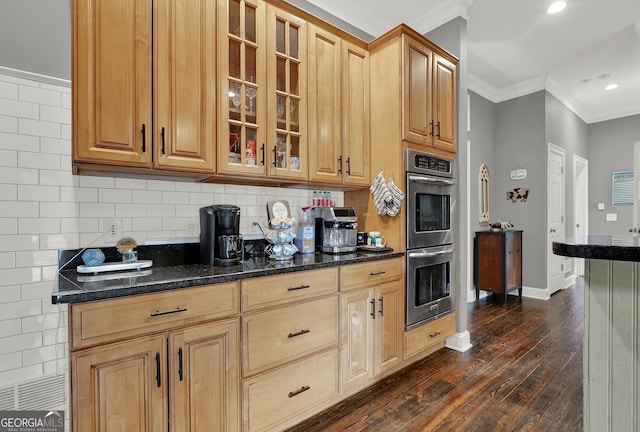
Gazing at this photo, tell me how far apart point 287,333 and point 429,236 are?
1.44 metres

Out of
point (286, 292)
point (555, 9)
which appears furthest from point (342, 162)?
point (555, 9)

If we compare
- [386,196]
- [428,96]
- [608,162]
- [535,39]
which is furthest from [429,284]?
[608,162]

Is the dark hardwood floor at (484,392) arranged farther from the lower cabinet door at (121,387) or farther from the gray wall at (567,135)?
the gray wall at (567,135)

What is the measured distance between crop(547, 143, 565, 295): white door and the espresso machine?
11.8 ft

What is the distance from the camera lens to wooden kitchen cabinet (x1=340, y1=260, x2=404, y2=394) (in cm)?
200

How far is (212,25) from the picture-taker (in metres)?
1.78

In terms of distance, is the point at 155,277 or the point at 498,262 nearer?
the point at 155,277

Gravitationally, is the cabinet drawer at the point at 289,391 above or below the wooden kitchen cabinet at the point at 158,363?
below

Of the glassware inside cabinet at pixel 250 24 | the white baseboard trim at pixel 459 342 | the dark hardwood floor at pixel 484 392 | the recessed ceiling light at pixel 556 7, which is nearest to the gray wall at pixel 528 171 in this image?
the dark hardwood floor at pixel 484 392

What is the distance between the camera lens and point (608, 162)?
5812mm

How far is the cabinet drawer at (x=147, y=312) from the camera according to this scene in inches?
46.4

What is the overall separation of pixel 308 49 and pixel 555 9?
2.57 metres

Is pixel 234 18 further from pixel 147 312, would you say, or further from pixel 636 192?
pixel 636 192

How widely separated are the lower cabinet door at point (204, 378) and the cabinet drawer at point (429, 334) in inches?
54.7
